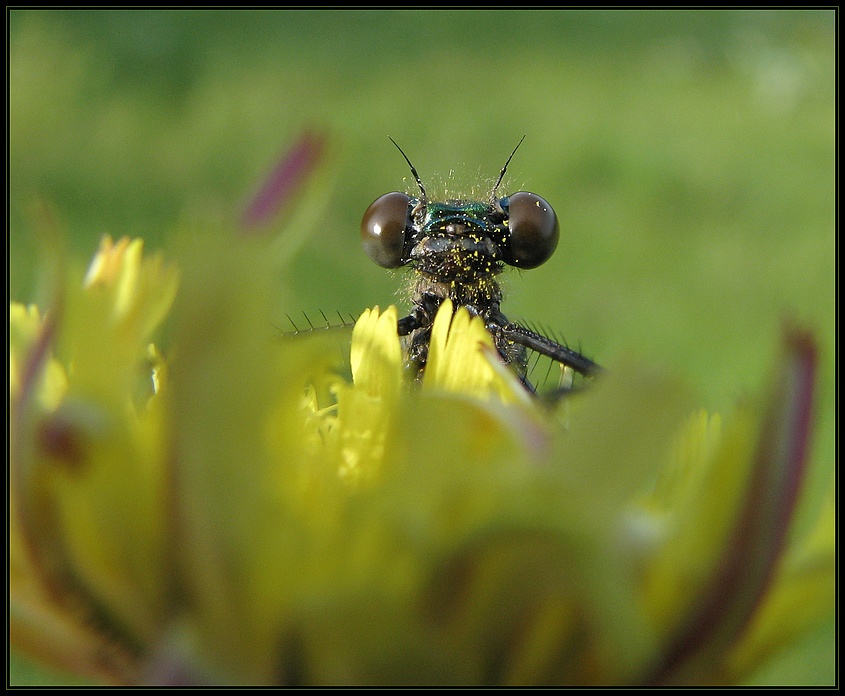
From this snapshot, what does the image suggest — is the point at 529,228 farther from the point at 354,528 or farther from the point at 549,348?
the point at 354,528

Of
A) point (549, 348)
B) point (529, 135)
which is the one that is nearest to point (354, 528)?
point (549, 348)

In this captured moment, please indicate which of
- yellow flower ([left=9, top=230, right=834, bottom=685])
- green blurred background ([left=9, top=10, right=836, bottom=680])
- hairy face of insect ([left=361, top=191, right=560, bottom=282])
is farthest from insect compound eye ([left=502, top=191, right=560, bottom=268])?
green blurred background ([left=9, top=10, right=836, bottom=680])

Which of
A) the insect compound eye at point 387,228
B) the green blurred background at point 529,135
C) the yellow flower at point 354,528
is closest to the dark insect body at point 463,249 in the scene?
the insect compound eye at point 387,228

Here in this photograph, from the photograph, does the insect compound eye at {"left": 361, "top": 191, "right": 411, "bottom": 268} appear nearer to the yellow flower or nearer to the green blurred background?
the yellow flower

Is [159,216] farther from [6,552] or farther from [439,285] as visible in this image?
[6,552]

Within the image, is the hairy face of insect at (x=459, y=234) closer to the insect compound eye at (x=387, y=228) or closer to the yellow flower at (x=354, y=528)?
the insect compound eye at (x=387, y=228)

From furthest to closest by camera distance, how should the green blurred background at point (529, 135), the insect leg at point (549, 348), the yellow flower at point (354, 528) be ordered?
the green blurred background at point (529, 135)
the insect leg at point (549, 348)
the yellow flower at point (354, 528)
